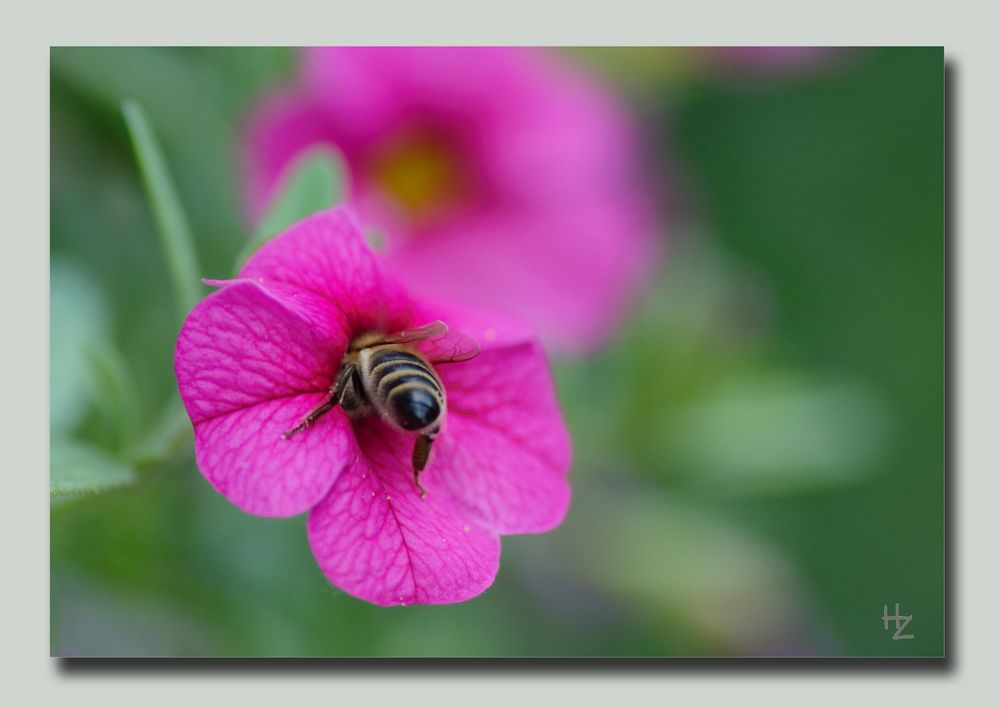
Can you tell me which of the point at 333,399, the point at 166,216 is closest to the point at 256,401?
the point at 333,399

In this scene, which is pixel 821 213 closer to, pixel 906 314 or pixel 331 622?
pixel 906 314

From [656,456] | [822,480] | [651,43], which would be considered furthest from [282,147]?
[822,480]

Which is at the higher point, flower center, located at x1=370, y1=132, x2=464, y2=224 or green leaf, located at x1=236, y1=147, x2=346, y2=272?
flower center, located at x1=370, y1=132, x2=464, y2=224

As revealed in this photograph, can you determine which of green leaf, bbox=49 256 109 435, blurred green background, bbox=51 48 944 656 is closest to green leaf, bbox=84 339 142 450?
blurred green background, bbox=51 48 944 656

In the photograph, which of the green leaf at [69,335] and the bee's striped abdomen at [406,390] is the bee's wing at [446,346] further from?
the green leaf at [69,335]

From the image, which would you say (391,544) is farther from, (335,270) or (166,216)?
(166,216)

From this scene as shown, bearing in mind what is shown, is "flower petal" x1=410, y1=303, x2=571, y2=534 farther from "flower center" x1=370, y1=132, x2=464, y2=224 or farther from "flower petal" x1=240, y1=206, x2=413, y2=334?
"flower center" x1=370, y1=132, x2=464, y2=224
